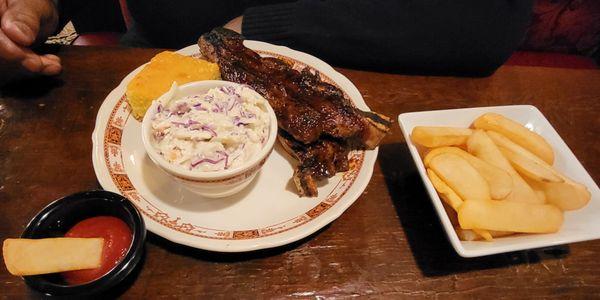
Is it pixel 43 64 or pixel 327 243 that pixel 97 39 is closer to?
pixel 43 64

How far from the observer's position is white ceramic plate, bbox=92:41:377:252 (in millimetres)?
1297

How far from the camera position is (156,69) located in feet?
5.60

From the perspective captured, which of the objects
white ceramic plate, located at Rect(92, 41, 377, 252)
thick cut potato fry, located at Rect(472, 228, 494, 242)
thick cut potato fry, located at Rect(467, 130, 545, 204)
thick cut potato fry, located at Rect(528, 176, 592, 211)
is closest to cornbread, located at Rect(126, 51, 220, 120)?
white ceramic plate, located at Rect(92, 41, 377, 252)

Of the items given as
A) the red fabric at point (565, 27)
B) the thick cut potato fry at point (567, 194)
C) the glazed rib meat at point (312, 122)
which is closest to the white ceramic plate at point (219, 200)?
the glazed rib meat at point (312, 122)

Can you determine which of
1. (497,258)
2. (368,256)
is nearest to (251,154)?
(368,256)

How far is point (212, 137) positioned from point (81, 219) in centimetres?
48

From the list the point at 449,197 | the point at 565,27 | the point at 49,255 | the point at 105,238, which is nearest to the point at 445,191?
the point at 449,197

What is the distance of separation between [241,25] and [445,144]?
142 centimetres

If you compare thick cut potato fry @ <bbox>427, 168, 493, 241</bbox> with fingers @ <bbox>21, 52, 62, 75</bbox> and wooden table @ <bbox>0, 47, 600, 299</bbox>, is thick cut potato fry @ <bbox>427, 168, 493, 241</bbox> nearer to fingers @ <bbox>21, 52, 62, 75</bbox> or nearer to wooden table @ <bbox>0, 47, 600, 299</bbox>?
wooden table @ <bbox>0, 47, 600, 299</bbox>

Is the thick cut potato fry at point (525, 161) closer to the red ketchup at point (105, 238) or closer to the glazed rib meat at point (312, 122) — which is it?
the glazed rib meat at point (312, 122)

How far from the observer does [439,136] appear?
1431mm

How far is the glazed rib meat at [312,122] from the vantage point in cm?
149

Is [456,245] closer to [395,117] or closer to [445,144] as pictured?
[445,144]

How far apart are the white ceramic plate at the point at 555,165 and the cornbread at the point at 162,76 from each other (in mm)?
883
